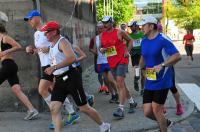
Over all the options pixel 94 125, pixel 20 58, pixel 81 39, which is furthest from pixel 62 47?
pixel 81 39

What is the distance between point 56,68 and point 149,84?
1.30 metres

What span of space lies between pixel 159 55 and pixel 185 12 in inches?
1974

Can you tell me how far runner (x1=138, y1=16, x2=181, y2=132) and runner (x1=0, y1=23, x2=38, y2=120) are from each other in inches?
106

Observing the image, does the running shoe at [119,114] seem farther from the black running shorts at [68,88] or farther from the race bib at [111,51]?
the black running shorts at [68,88]

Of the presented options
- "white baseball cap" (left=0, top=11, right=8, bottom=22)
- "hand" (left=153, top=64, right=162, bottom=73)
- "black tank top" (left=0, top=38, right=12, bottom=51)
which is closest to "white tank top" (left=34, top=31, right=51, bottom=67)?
"black tank top" (left=0, top=38, right=12, bottom=51)

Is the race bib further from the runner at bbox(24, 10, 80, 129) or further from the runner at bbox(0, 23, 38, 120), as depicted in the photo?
the runner at bbox(0, 23, 38, 120)

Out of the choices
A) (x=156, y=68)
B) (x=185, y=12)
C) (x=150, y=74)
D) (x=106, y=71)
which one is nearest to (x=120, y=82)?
(x=106, y=71)

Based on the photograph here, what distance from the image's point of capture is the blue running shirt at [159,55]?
6250 mm

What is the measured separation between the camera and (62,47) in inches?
252

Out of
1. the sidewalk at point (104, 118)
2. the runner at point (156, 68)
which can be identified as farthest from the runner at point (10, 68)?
the runner at point (156, 68)

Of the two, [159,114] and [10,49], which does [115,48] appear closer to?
[10,49]

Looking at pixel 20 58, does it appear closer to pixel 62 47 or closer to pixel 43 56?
pixel 43 56

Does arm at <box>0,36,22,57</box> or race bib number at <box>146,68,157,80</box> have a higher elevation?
arm at <box>0,36,22,57</box>

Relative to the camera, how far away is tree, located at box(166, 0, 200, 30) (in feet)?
174
